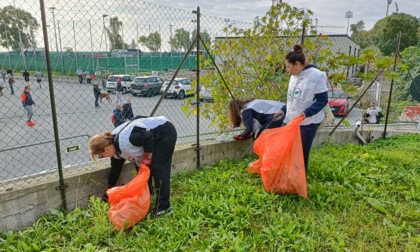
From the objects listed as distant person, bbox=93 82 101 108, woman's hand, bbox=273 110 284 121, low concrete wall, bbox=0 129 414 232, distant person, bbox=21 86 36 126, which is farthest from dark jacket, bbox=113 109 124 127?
woman's hand, bbox=273 110 284 121

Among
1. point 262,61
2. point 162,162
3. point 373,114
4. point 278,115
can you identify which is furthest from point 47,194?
point 373,114

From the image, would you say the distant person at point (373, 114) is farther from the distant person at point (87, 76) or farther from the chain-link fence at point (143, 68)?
the distant person at point (87, 76)

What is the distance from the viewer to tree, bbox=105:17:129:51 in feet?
8.79

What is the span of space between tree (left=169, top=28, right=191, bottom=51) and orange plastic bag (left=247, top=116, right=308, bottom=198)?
155 centimetres

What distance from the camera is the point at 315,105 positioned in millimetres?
2717

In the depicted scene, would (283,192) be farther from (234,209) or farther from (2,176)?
(2,176)

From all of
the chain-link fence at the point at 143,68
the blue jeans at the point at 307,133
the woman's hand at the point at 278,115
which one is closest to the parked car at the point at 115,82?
the chain-link fence at the point at 143,68

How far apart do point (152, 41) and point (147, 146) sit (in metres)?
1.35

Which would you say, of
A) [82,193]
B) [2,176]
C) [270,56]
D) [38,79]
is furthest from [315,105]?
[2,176]

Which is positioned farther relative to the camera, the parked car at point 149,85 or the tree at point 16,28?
the parked car at point 149,85

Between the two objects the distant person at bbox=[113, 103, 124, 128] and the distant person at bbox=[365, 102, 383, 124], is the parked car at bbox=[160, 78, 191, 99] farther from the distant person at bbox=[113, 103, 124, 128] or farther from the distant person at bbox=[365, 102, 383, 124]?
the distant person at bbox=[365, 102, 383, 124]

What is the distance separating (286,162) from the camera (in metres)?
2.71

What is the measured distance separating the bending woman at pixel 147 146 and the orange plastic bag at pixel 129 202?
5.8 inches

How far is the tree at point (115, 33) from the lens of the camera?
2.68 m
